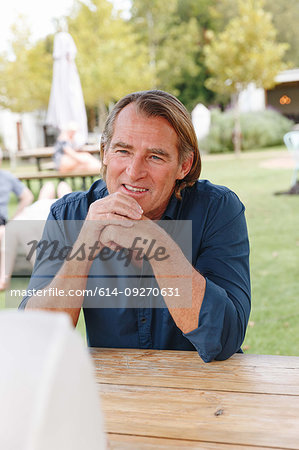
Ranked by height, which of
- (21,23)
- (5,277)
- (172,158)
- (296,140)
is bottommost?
(5,277)

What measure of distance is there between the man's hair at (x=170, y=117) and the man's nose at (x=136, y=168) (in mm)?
138

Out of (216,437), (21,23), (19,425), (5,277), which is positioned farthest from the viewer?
(21,23)

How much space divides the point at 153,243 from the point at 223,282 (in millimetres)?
240

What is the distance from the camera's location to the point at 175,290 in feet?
3.92

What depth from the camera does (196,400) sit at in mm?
905

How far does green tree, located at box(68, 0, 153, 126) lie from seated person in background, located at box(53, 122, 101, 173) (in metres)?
13.2

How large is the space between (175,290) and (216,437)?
0.46m

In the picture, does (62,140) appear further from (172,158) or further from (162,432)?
(162,432)

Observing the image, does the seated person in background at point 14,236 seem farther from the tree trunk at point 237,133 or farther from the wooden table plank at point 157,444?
the tree trunk at point 237,133

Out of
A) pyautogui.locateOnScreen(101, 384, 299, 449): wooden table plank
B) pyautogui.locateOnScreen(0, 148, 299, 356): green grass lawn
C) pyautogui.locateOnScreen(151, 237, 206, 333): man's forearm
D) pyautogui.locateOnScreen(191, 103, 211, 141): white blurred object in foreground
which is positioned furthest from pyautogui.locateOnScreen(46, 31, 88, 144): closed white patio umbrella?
pyautogui.locateOnScreen(101, 384, 299, 449): wooden table plank

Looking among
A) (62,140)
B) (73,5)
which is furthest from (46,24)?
(62,140)

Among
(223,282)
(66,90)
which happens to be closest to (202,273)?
(223,282)

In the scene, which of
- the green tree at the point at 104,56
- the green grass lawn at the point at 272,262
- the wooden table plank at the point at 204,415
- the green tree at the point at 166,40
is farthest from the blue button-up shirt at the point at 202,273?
the green tree at the point at 166,40

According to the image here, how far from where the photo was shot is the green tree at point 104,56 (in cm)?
1989
